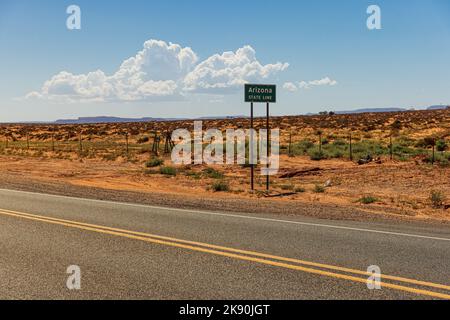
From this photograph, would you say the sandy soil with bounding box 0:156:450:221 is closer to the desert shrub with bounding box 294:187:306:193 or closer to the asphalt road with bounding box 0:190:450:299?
the desert shrub with bounding box 294:187:306:193

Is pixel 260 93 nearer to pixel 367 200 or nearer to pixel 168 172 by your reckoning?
pixel 367 200

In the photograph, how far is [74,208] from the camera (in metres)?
11.6

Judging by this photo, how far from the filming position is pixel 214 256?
6.94 meters

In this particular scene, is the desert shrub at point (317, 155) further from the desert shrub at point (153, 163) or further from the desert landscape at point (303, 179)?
the desert shrub at point (153, 163)

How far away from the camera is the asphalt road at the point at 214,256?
5.43 m

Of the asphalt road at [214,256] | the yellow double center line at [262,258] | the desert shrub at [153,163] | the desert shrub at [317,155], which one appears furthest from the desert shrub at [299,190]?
the desert shrub at [153,163]

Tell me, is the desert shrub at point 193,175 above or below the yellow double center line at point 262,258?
below

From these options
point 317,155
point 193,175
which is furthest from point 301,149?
point 193,175

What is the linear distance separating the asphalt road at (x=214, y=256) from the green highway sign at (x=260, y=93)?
6.05m

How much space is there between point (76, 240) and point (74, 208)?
3889 millimetres

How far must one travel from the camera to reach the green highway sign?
51.0ft
